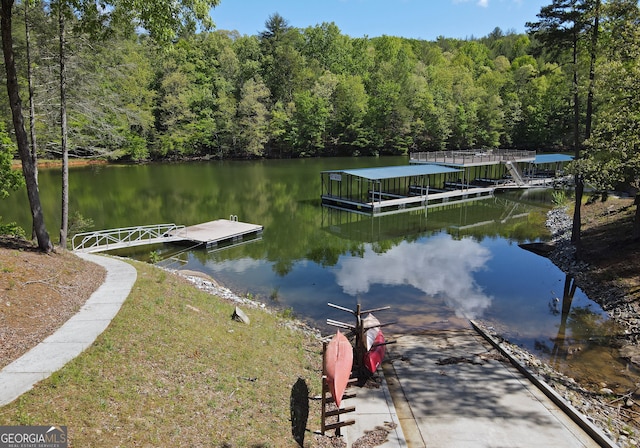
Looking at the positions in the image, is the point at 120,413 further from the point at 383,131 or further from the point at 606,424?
the point at 383,131

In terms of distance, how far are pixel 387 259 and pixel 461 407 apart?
1325 centimetres

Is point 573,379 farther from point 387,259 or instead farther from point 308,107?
point 308,107

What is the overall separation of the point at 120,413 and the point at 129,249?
58.1 ft

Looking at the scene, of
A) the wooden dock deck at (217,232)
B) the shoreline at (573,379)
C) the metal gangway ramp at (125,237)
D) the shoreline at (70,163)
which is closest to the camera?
the shoreline at (573,379)

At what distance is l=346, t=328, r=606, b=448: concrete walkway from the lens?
6.93 metres

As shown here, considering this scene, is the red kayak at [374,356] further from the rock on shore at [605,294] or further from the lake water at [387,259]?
the rock on shore at [605,294]

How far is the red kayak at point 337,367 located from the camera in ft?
22.3

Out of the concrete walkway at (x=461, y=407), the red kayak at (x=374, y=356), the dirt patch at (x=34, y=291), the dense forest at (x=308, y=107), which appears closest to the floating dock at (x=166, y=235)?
the dirt patch at (x=34, y=291)

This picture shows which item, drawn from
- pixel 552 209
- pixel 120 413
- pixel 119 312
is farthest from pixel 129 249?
pixel 552 209

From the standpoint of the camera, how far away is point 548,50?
19.4 metres

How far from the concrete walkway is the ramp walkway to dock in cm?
1503

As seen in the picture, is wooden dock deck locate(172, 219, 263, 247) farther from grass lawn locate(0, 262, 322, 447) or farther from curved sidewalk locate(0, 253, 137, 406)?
grass lawn locate(0, 262, 322, 447)

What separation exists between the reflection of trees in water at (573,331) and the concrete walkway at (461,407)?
2.51 meters

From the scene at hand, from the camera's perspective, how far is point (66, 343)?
23.2ft
